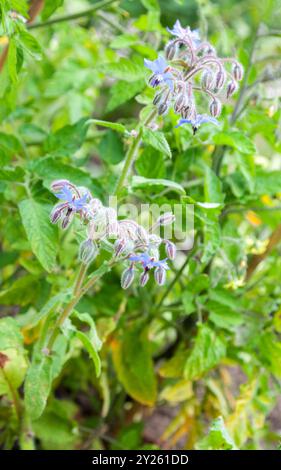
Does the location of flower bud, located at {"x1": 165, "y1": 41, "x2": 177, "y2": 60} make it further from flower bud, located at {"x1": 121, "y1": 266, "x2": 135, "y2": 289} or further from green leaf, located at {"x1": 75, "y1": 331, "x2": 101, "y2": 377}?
green leaf, located at {"x1": 75, "y1": 331, "x2": 101, "y2": 377}

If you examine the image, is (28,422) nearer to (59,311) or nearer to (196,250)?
(59,311)

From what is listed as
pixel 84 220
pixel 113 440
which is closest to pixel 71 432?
pixel 113 440

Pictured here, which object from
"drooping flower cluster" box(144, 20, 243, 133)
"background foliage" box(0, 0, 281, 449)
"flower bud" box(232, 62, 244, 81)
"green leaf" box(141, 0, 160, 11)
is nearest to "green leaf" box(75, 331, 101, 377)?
"background foliage" box(0, 0, 281, 449)

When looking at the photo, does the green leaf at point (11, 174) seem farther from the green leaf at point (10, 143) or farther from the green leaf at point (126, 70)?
the green leaf at point (126, 70)

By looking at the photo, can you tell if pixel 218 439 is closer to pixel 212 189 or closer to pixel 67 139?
pixel 212 189

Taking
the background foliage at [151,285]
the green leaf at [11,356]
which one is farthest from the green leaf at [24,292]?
the green leaf at [11,356]
